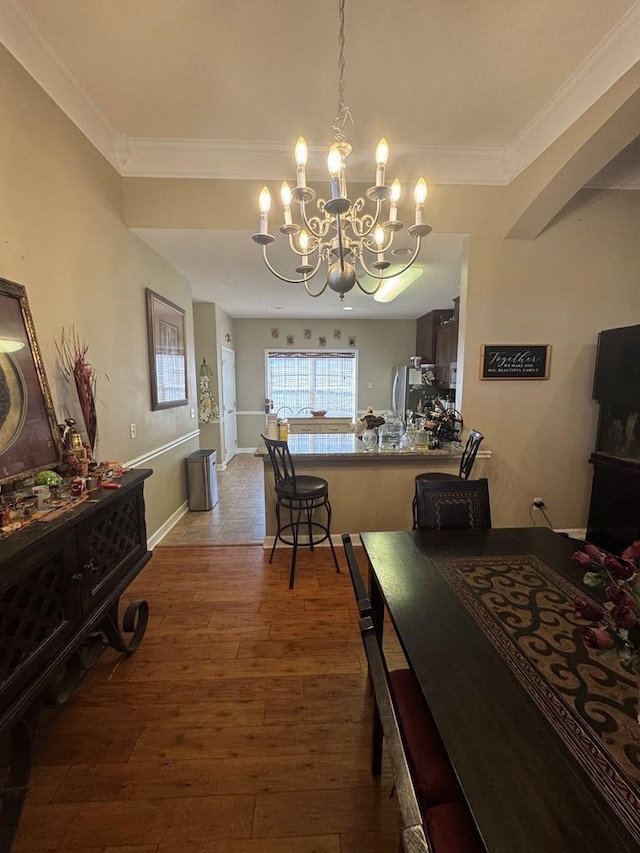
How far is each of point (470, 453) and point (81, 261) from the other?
115 inches

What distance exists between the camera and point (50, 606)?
1260 mm

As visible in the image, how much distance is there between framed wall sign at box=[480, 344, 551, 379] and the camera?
2883mm

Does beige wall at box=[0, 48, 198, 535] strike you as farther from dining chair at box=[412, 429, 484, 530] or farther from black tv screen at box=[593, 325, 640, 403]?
black tv screen at box=[593, 325, 640, 403]

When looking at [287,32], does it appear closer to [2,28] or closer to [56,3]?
[56,3]

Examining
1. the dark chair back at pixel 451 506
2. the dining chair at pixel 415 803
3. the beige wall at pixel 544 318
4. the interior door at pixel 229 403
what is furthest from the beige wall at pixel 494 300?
the interior door at pixel 229 403

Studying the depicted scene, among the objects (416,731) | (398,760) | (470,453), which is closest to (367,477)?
(470,453)

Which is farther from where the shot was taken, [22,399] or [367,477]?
[367,477]

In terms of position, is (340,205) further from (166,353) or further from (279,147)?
(166,353)

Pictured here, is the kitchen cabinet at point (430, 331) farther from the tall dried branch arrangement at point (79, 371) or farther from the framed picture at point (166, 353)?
the tall dried branch arrangement at point (79, 371)

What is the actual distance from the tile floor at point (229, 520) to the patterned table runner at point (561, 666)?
90.4 inches

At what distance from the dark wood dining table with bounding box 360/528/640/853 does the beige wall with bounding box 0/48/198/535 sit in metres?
2.12

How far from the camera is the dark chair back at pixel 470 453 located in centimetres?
258

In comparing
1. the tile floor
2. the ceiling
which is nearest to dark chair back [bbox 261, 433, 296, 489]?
the tile floor

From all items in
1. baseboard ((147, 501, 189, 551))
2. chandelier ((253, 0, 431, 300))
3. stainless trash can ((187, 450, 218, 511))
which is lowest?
baseboard ((147, 501, 189, 551))
